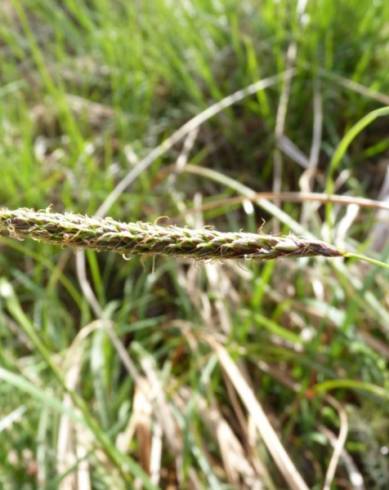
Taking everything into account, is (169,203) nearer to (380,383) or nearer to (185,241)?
(380,383)

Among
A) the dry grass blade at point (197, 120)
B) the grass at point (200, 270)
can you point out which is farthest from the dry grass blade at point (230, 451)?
the dry grass blade at point (197, 120)

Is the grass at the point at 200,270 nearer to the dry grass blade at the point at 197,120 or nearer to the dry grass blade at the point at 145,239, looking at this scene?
the dry grass blade at the point at 197,120

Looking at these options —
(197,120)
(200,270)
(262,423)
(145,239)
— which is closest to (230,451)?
(262,423)

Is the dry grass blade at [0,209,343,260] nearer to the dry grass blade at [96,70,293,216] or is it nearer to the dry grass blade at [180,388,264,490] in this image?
the dry grass blade at [180,388,264,490]

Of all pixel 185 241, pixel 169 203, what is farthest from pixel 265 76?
pixel 185 241

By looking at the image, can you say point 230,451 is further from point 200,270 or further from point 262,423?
point 200,270
